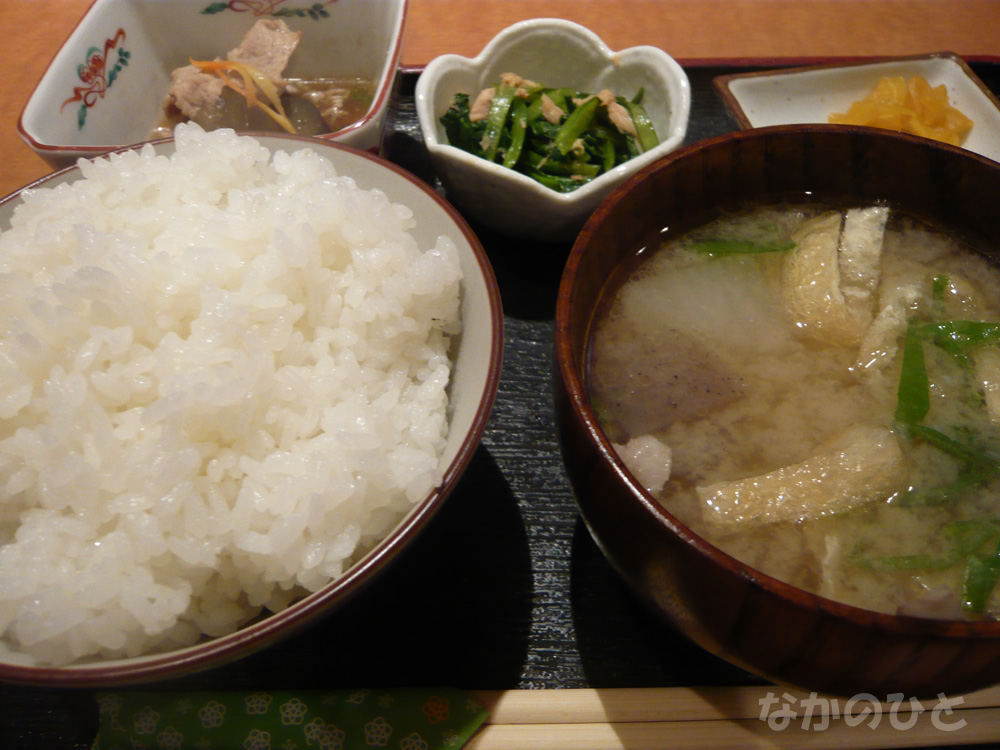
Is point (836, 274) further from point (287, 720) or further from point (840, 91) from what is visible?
point (840, 91)

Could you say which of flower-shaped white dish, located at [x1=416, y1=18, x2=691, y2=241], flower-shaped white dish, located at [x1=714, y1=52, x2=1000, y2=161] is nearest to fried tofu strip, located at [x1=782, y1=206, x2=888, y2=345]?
flower-shaped white dish, located at [x1=416, y1=18, x2=691, y2=241]

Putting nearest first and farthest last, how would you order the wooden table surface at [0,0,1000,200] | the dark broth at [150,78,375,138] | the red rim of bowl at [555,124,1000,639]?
1. the red rim of bowl at [555,124,1000,639]
2. the dark broth at [150,78,375,138]
3. the wooden table surface at [0,0,1000,200]

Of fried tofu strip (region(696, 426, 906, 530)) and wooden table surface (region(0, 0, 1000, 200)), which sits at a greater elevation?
wooden table surface (region(0, 0, 1000, 200))

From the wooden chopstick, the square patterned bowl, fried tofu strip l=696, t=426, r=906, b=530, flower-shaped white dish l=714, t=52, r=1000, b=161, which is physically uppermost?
the square patterned bowl

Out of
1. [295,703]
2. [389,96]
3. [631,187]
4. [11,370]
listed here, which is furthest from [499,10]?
[295,703]

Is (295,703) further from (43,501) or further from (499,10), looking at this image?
(499,10)

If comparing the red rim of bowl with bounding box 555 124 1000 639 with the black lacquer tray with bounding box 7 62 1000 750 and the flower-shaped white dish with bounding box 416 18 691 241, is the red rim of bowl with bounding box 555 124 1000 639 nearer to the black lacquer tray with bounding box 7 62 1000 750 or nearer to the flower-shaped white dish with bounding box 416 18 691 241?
the black lacquer tray with bounding box 7 62 1000 750

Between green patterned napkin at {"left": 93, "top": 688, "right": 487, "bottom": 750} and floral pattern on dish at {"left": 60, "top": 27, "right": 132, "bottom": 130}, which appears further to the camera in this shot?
floral pattern on dish at {"left": 60, "top": 27, "right": 132, "bottom": 130}

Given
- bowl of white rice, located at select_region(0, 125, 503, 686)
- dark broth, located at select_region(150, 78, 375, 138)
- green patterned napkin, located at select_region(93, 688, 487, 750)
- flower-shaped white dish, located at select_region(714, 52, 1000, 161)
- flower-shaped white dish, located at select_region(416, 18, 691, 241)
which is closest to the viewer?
bowl of white rice, located at select_region(0, 125, 503, 686)

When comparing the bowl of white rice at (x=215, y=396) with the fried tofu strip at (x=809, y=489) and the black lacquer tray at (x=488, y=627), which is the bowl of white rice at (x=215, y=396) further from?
the fried tofu strip at (x=809, y=489)
